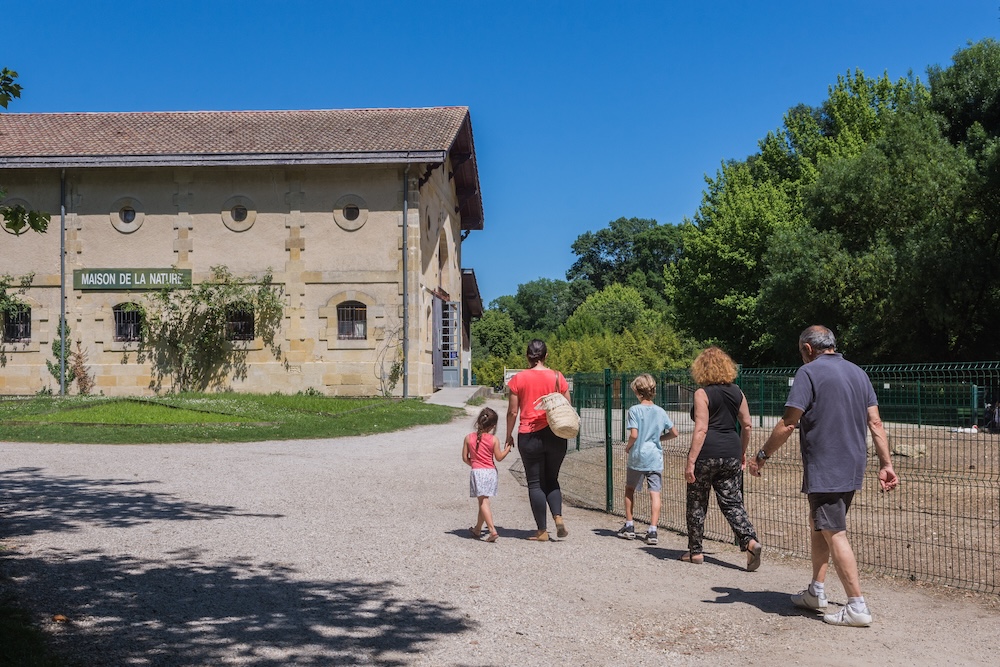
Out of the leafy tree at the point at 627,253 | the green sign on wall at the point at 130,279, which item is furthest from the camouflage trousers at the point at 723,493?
the leafy tree at the point at 627,253

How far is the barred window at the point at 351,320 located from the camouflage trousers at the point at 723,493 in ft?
70.3

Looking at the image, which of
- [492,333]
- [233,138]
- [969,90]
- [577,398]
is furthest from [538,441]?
[492,333]

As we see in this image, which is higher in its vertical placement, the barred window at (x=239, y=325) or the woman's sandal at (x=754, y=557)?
the barred window at (x=239, y=325)

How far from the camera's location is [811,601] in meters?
6.08

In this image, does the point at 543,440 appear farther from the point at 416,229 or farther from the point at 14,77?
the point at 416,229

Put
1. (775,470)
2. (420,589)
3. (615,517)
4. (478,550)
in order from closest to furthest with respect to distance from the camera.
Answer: (420,589) → (478,550) → (615,517) → (775,470)

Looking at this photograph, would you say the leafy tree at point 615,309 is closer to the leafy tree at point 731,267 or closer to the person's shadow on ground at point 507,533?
the leafy tree at point 731,267

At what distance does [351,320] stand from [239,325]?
11.2 feet

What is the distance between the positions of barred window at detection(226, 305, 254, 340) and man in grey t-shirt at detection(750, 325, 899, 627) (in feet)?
80.2

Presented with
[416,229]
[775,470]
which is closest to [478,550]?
[775,470]

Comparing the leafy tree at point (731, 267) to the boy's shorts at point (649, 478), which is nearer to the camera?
the boy's shorts at point (649, 478)

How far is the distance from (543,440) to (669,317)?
42.7m

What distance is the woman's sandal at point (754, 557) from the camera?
7.27 metres

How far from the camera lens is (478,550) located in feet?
26.5
